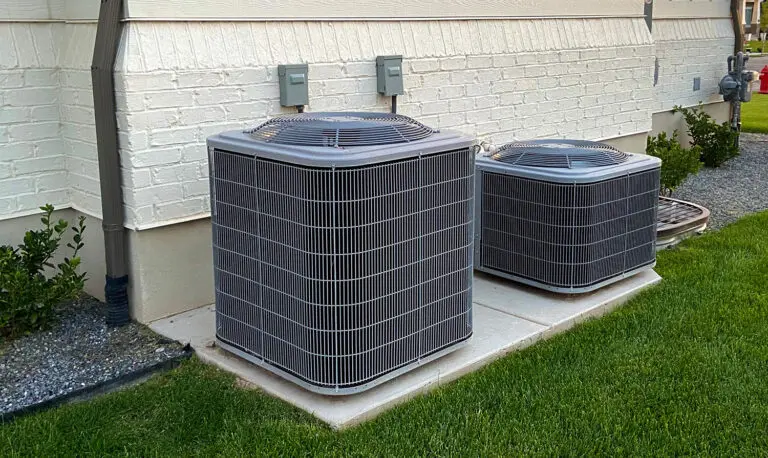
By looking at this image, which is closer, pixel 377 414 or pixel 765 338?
pixel 377 414

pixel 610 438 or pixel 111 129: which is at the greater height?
pixel 111 129

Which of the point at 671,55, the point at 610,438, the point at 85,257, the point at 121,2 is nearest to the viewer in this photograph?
the point at 610,438

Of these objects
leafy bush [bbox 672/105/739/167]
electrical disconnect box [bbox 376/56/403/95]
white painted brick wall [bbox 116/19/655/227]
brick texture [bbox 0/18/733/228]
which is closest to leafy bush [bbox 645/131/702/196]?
white painted brick wall [bbox 116/19/655/227]

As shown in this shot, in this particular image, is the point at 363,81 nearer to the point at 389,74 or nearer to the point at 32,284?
the point at 389,74

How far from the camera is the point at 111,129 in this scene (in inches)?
165

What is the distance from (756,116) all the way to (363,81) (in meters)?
12.9

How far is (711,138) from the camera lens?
31.8 feet

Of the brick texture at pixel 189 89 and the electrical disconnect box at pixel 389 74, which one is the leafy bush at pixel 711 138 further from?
the electrical disconnect box at pixel 389 74

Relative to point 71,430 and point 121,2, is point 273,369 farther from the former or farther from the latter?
point 121,2

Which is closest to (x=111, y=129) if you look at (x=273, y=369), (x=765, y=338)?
(x=273, y=369)

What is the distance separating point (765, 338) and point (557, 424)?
1.59m

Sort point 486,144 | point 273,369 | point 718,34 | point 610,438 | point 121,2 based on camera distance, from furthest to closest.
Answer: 1. point 718,34
2. point 486,144
3. point 121,2
4. point 273,369
5. point 610,438

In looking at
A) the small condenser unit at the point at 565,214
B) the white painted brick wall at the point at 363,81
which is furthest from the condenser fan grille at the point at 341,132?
the small condenser unit at the point at 565,214

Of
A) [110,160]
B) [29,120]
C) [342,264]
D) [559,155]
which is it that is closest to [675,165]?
[559,155]
